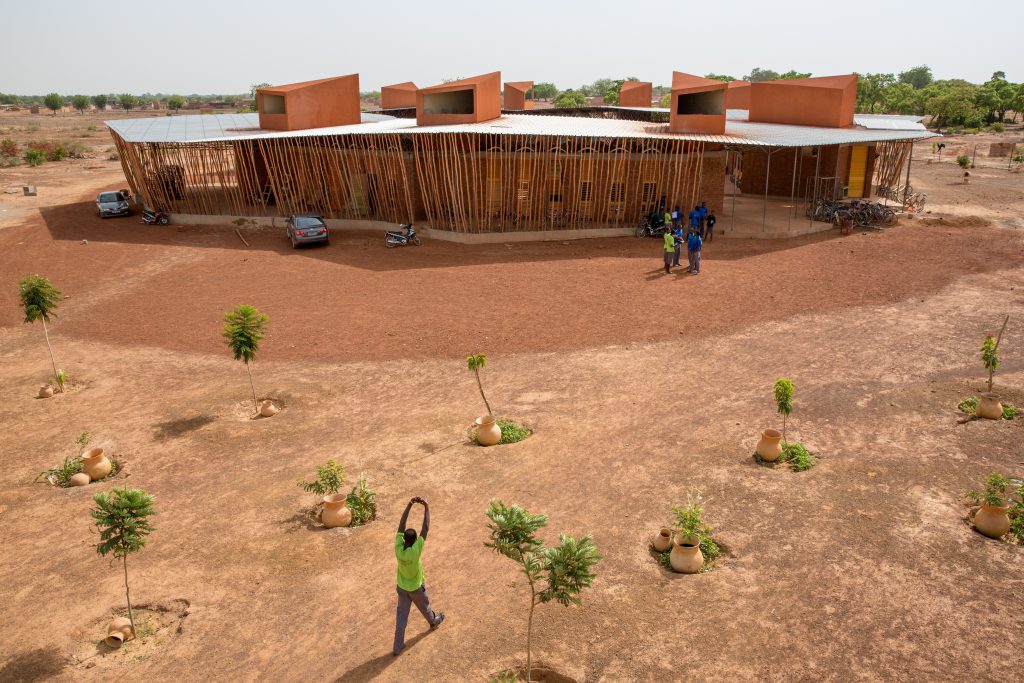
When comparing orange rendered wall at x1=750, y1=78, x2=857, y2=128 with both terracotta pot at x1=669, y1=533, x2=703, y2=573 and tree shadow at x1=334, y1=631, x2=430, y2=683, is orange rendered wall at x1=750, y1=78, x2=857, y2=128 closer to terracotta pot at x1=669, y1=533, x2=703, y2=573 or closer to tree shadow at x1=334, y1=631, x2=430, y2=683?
terracotta pot at x1=669, y1=533, x2=703, y2=573

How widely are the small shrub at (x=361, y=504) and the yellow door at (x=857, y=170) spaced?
27.4m

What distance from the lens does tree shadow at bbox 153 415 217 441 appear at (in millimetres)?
11989

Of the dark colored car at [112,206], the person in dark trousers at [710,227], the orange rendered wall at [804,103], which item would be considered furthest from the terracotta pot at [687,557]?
the dark colored car at [112,206]

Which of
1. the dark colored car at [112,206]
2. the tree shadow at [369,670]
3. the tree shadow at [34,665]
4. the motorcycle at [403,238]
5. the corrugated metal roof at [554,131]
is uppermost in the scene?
the corrugated metal roof at [554,131]

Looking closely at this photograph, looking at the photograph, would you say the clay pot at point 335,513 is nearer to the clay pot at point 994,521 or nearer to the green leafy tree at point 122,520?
the green leafy tree at point 122,520

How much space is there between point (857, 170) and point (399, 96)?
101ft

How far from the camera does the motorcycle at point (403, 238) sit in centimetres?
2367

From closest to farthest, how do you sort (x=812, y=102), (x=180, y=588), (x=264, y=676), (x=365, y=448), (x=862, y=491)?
(x=264, y=676) → (x=180, y=588) → (x=862, y=491) → (x=365, y=448) → (x=812, y=102)

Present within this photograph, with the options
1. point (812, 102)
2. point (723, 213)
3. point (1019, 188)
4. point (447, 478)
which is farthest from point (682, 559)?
point (1019, 188)

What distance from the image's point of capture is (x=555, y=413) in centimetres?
1220

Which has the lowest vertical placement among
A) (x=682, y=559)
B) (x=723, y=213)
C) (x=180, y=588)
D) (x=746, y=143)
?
(x=180, y=588)

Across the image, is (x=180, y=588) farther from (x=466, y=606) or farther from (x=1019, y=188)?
(x=1019, y=188)

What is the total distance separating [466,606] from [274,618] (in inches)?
79.7

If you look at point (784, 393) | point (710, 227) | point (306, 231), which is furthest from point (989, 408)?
Answer: point (306, 231)
